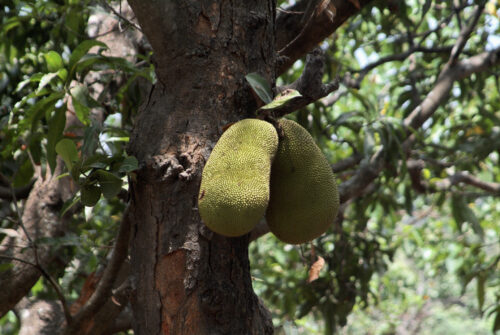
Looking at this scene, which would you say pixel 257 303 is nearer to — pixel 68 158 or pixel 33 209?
pixel 68 158

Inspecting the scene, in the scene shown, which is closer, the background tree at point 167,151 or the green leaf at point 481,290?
the background tree at point 167,151

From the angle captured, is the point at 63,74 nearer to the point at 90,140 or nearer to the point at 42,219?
the point at 90,140

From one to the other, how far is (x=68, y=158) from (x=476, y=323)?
12713mm

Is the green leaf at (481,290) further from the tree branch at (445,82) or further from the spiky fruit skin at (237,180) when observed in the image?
the spiky fruit skin at (237,180)

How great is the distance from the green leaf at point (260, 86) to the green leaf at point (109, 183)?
34cm

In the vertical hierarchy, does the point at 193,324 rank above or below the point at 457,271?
above

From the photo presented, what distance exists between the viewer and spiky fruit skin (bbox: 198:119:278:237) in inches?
36.8

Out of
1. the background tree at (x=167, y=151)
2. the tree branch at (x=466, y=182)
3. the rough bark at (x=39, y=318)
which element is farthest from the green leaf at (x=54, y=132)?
the tree branch at (x=466, y=182)

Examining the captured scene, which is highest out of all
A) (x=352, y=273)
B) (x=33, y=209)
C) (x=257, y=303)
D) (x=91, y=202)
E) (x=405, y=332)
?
(x=91, y=202)

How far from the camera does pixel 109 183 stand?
1119 millimetres

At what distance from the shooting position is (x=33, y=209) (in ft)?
7.14

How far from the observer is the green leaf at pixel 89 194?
1.13 metres

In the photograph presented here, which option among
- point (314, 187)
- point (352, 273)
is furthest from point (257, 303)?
point (352, 273)

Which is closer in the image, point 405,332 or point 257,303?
point 257,303
